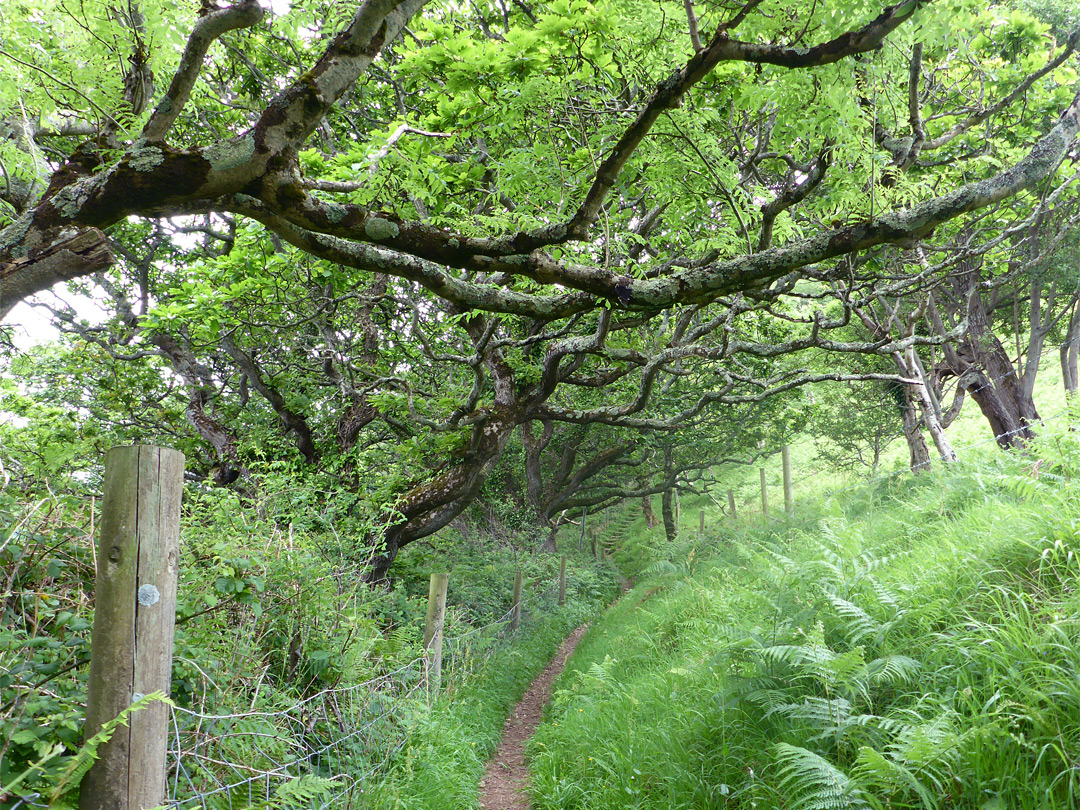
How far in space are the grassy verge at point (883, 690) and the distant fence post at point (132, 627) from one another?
2.93m

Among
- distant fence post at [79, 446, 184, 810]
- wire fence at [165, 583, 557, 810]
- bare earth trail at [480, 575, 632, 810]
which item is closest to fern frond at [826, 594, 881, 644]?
wire fence at [165, 583, 557, 810]

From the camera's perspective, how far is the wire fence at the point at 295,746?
2963 millimetres

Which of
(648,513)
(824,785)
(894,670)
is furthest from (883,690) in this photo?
(648,513)

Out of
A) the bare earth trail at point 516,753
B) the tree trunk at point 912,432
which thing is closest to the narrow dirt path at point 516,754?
the bare earth trail at point 516,753

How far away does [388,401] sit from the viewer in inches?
368

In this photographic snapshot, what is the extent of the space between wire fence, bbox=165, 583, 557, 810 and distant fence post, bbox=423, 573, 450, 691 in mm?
153

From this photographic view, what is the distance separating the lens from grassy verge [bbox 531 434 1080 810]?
8.91 ft

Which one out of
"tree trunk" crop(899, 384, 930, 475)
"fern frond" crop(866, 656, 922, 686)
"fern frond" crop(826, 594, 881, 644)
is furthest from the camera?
"tree trunk" crop(899, 384, 930, 475)

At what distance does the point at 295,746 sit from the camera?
407cm

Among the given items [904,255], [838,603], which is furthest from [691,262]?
[904,255]

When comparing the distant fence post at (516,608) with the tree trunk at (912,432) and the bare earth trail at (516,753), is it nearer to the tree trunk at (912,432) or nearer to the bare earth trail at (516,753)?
the bare earth trail at (516,753)

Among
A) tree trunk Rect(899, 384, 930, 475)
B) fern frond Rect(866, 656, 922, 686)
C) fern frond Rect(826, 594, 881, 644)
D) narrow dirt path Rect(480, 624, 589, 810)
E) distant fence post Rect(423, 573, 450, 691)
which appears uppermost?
tree trunk Rect(899, 384, 930, 475)

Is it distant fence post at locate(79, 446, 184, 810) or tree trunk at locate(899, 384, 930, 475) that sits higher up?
tree trunk at locate(899, 384, 930, 475)

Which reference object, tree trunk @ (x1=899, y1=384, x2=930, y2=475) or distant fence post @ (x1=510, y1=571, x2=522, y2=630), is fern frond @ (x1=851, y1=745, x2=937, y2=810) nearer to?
distant fence post @ (x1=510, y1=571, x2=522, y2=630)
